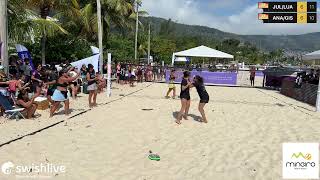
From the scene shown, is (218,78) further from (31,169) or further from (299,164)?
(31,169)

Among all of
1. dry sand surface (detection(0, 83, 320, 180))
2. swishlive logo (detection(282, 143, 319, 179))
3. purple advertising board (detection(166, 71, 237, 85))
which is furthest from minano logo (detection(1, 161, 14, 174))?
purple advertising board (detection(166, 71, 237, 85))

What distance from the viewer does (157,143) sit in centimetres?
830

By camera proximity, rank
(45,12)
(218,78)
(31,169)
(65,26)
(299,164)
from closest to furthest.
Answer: (31,169)
(299,164)
(45,12)
(218,78)
(65,26)

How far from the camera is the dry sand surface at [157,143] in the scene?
6.38 meters

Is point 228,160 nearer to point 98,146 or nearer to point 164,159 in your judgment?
point 164,159

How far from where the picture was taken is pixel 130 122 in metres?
10.8

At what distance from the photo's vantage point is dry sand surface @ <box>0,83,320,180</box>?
6379 mm

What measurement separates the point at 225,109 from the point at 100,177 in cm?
925

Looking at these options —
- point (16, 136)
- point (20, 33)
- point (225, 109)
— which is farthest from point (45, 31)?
point (16, 136)

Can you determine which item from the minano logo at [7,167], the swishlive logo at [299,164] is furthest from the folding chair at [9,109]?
the swishlive logo at [299,164]

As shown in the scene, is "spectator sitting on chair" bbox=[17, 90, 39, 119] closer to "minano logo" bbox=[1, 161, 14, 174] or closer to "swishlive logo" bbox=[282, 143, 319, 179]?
"minano logo" bbox=[1, 161, 14, 174]

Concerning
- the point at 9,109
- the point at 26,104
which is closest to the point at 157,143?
the point at 26,104
